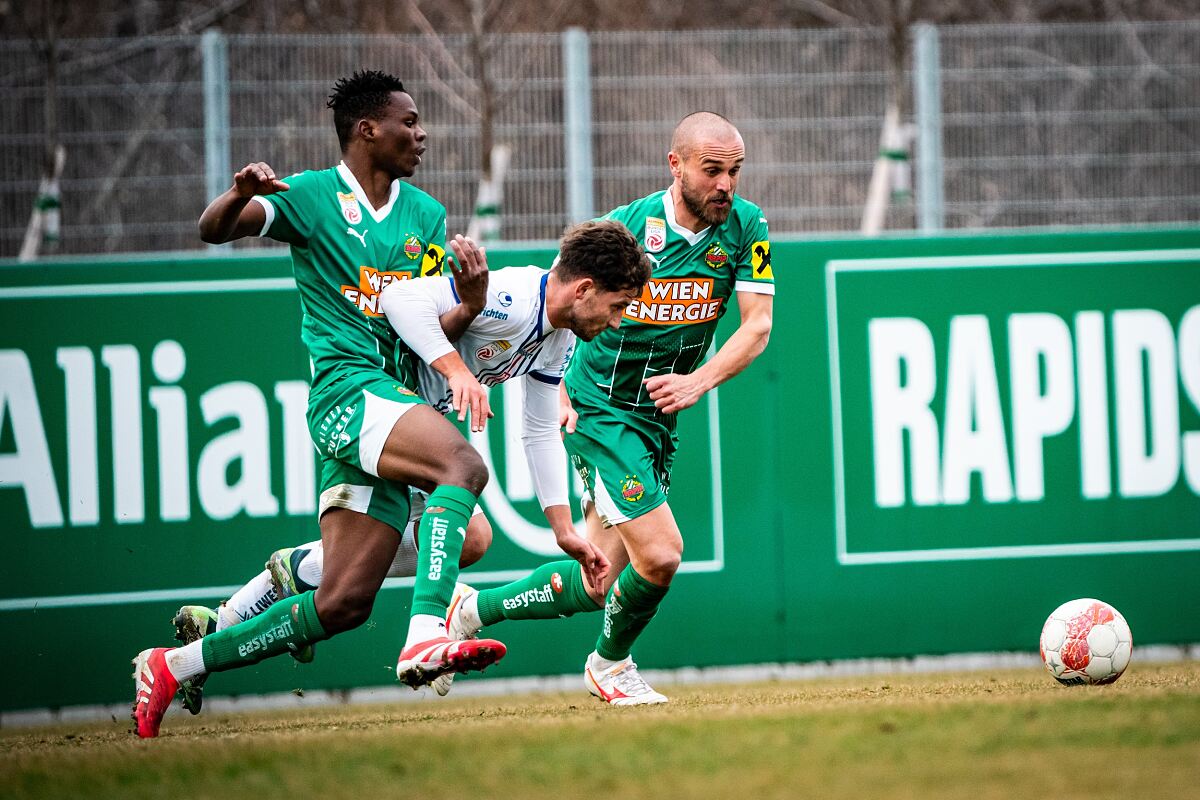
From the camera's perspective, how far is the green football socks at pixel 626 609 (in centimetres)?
664

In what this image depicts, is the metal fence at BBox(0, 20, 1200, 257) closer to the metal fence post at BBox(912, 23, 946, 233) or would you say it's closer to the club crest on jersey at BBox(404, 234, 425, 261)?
the metal fence post at BBox(912, 23, 946, 233)

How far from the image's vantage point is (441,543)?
5.61 m

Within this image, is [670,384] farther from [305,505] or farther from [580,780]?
[305,505]

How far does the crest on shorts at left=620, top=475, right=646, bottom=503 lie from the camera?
22.0 ft

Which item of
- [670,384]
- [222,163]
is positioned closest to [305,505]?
[222,163]

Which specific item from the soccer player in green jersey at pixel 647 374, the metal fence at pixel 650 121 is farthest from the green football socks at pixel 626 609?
the metal fence at pixel 650 121

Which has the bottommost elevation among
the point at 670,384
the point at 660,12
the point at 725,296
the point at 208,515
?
the point at 208,515

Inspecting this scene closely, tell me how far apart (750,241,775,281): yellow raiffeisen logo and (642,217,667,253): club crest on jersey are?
0.41 m

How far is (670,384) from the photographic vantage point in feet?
20.7

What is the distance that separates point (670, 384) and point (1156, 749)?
8.36 ft

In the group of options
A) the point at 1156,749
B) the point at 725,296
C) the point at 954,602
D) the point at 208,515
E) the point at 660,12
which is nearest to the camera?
the point at 1156,749

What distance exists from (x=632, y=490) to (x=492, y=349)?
1041mm

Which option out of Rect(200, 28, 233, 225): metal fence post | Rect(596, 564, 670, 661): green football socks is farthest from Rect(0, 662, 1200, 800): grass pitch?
Rect(200, 28, 233, 225): metal fence post

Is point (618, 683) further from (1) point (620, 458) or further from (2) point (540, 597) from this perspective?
(1) point (620, 458)
